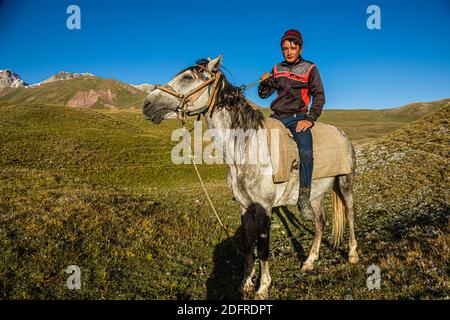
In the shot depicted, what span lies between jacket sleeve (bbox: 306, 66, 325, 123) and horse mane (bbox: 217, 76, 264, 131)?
51.0 inches

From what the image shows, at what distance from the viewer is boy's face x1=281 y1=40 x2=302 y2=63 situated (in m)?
6.70

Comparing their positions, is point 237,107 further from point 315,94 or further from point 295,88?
point 315,94

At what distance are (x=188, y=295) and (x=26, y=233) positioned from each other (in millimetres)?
5876

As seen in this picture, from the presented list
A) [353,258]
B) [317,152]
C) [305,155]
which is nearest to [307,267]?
[353,258]

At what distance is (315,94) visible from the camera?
21.8 feet

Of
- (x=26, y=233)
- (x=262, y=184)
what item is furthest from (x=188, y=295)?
(x=26, y=233)

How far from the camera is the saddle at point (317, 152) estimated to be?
6.12m

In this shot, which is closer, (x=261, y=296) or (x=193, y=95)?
(x=193, y=95)

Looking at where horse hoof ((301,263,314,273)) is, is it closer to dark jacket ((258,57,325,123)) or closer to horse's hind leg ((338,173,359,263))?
horse's hind leg ((338,173,359,263))

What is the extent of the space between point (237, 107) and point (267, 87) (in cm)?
162

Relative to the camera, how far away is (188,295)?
22.2 ft

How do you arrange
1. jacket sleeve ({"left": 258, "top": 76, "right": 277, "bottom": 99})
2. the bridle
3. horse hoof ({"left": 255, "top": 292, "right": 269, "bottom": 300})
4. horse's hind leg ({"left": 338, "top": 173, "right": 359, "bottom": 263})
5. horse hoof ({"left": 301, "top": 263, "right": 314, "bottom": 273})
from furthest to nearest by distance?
horse's hind leg ({"left": 338, "top": 173, "right": 359, "bottom": 263})
horse hoof ({"left": 301, "top": 263, "right": 314, "bottom": 273})
jacket sleeve ({"left": 258, "top": 76, "right": 277, "bottom": 99})
horse hoof ({"left": 255, "top": 292, "right": 269, "bottom": 300})
the bridle

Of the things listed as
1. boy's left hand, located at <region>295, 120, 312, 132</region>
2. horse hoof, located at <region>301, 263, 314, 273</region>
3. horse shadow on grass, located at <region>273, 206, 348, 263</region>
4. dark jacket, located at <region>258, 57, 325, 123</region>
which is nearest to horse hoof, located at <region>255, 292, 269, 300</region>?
horse hoof, located at <region>301, 263, 314, 273</region>
